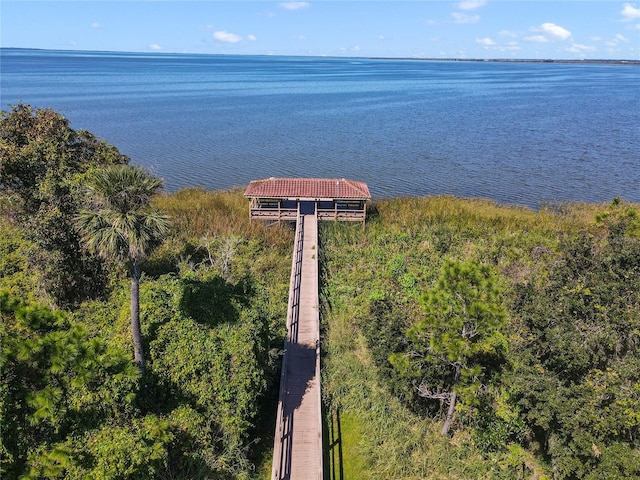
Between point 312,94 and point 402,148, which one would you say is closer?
point 402,148

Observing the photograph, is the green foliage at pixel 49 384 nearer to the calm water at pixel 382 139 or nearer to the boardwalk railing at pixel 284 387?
the boardwalk railing at pixel 284 387

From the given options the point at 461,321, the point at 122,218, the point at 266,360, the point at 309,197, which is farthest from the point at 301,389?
the point at 309,197

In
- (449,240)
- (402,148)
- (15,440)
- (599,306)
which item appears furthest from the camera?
(402,148)

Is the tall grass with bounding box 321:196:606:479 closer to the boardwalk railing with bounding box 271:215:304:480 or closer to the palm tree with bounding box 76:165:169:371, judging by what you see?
the boardwalk railing with bounding box 271:215:304:480

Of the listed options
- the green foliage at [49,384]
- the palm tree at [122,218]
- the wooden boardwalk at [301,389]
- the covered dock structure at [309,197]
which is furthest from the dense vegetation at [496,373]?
the covered dock structure at [309,197]

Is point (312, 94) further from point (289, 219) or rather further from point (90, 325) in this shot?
point (90, 325)

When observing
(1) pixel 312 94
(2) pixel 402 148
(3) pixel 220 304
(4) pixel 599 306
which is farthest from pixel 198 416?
(1) pixel 312 94
